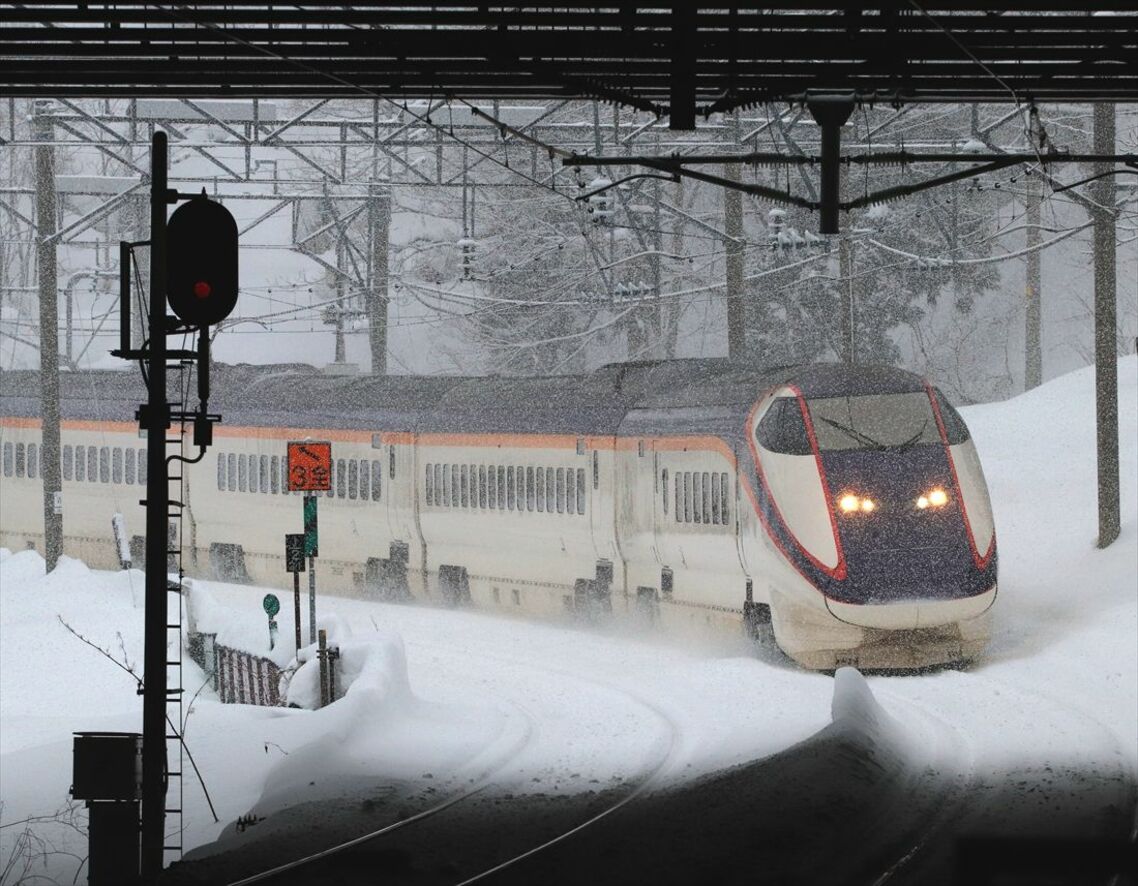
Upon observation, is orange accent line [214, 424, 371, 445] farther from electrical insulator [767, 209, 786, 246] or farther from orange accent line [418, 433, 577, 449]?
electrical insulator [767, 209, 786, 246]

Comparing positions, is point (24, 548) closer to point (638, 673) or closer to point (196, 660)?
point (196, 660)

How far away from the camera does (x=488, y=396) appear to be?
2417 centimetres

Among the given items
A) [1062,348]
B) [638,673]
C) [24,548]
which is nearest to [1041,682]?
[638,673]

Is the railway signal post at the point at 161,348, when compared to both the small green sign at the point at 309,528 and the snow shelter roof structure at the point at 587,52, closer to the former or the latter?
the snow shelter roof structure at the point at 587,52

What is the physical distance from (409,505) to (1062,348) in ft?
148

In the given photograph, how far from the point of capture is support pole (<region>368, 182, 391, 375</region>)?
1282 inches

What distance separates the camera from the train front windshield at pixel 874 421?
1706 centimetres

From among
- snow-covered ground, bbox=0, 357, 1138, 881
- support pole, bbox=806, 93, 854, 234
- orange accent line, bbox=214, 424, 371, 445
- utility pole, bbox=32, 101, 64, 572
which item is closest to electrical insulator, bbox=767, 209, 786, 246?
snow-covered ground, bbox=0, 357, 1138, 881

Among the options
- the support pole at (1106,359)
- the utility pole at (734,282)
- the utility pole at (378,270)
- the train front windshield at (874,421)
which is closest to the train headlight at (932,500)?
the train front windshield at (874,421)

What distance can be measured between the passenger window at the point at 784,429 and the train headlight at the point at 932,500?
1103 mm

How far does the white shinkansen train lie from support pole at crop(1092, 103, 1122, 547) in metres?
4.50

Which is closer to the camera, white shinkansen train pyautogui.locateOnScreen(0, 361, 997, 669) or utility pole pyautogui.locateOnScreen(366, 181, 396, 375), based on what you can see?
white shinkansen train pyautogui.locateOnScreen(0, 361, 997, 669)

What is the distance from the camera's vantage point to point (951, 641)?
16766 mm

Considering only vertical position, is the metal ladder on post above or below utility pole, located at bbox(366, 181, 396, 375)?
below
